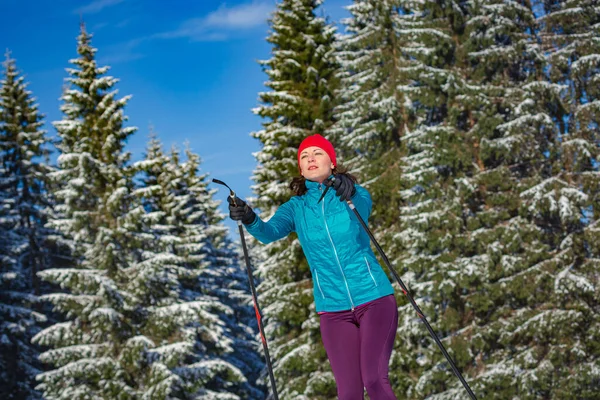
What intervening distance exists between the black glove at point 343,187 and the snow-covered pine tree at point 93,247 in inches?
644

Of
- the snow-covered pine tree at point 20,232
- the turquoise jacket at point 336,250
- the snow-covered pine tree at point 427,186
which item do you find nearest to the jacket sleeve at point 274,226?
the turquoise jacket at point 336,250

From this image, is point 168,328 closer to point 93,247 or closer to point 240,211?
point 93,247

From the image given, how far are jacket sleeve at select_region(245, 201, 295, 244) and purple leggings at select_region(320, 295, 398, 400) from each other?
676 millimetres

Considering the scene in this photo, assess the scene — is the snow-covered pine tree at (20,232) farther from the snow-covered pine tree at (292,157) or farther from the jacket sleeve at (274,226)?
the jacket sleeve at (274,226)

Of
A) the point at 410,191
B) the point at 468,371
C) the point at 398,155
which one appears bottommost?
the point at 468,371

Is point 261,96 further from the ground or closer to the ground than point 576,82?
further from the ground

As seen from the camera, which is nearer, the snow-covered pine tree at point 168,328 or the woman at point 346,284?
the woman at point 346,284

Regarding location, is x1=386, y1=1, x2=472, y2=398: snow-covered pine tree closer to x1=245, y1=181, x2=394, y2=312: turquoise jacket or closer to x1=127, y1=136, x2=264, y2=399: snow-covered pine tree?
x1=127, y1=136, x2=264, y2=399: snow-covered pine tree

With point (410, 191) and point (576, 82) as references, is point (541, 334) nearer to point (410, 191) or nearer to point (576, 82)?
point (410, 191)

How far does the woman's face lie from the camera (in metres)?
4.52

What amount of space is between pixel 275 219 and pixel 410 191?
14137mm

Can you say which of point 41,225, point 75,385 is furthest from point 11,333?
point 41,225

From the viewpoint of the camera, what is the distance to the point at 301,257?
20000 millimetres

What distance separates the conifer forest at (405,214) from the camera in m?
16.3
